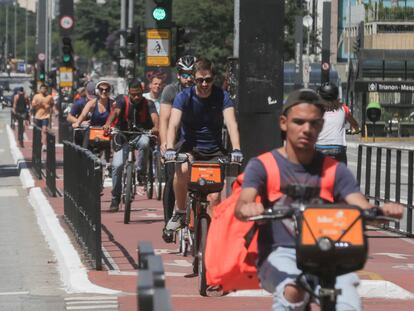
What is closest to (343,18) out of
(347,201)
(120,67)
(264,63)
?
(120,67)

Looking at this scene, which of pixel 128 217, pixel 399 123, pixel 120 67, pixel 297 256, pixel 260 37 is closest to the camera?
pixel 297 256

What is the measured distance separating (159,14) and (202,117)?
13215 millimetres

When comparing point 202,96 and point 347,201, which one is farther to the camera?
point 202,96

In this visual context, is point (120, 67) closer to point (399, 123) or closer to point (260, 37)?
point (399, 123)

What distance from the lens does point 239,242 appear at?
7055 millimetres

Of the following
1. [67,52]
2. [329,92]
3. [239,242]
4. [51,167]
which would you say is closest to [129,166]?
[329,92]

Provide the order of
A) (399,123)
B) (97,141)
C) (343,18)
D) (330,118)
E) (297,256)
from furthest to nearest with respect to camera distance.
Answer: (343,18), (399,123), (97,141), (330,118), (297,256)

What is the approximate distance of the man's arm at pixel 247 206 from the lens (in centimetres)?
651

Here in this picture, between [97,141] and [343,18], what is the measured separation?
74.8 meters

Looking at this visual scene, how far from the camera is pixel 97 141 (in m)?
21.1

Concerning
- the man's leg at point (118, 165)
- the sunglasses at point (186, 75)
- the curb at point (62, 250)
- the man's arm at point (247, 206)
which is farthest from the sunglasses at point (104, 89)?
the man's arm at point (247, 206)

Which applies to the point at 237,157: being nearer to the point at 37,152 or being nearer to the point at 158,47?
the point at 158,47

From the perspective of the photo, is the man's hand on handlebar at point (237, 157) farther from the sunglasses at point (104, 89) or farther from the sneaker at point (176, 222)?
the sunglasses at point (104, 89)

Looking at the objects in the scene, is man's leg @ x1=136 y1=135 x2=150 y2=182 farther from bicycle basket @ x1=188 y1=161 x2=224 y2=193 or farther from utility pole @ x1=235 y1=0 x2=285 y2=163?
bicycle basket @ x1=188 y1=161 x2=224 y2=193
